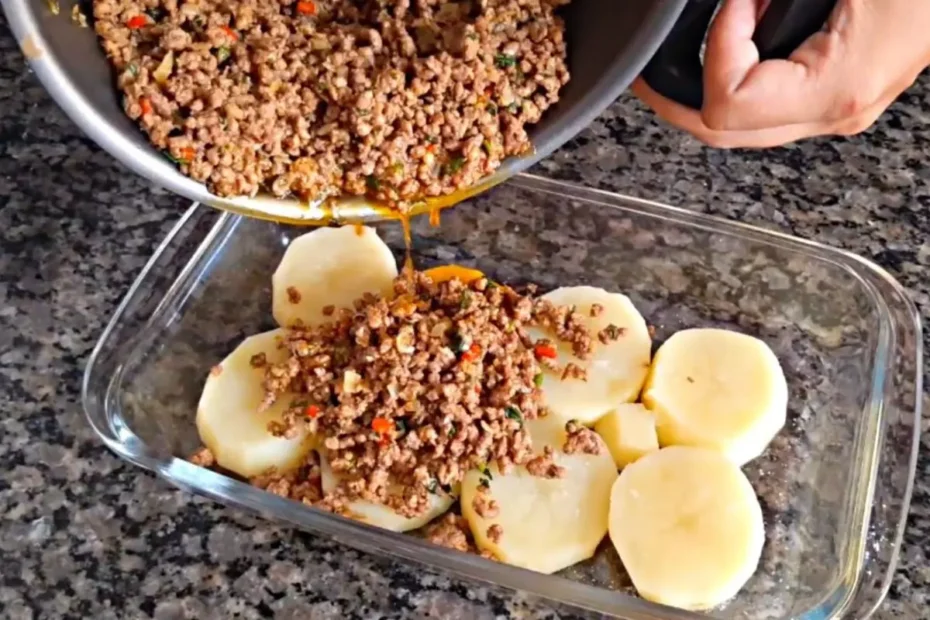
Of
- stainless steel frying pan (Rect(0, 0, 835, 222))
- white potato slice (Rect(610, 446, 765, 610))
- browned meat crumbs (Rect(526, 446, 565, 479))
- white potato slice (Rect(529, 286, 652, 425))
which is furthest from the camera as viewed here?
white potato slice (Rect(529, 286, 652, 425))

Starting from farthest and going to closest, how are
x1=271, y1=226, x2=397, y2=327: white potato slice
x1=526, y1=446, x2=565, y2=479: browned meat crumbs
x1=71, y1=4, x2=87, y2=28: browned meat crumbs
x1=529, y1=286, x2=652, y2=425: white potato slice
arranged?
x1=271, y1=226, x2=397, y2=327: white potato slice
x1=529, y1=286, x2=652, y2=425: white potato slice
x1=526, y1=446, x2=565, y2=479: browned meat crumbs
x1=71, y1=4, x2=87, y2=28: browned meat crumbs

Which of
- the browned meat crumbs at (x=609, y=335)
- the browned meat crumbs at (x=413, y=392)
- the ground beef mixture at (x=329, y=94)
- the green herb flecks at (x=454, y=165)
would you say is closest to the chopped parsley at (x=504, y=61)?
the ground beef mixture at (x=329, y=94)

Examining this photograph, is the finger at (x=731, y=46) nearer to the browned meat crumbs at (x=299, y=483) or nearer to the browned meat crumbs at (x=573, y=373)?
the browned meat crumbs at (x=573, y=373)

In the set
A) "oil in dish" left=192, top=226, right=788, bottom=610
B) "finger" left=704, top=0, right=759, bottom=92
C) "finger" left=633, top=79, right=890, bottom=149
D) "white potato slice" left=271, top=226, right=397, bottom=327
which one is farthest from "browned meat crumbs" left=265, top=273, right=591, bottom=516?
"finger" left=704, top=0, right=759, bottom=92

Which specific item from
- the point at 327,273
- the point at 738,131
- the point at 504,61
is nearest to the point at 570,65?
the point at 504,61

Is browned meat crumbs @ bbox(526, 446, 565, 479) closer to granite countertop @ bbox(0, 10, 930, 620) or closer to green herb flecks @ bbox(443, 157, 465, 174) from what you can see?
granite countertop @ bbox(0, 10, 930, 620)

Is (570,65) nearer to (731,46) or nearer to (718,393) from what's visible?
(731,46)

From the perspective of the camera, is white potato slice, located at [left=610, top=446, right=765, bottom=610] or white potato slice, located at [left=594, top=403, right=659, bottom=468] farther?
white potato slice, located at [left=594, top=403, right=659, bottom=468]

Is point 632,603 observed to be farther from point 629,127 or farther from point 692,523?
point 629,127
